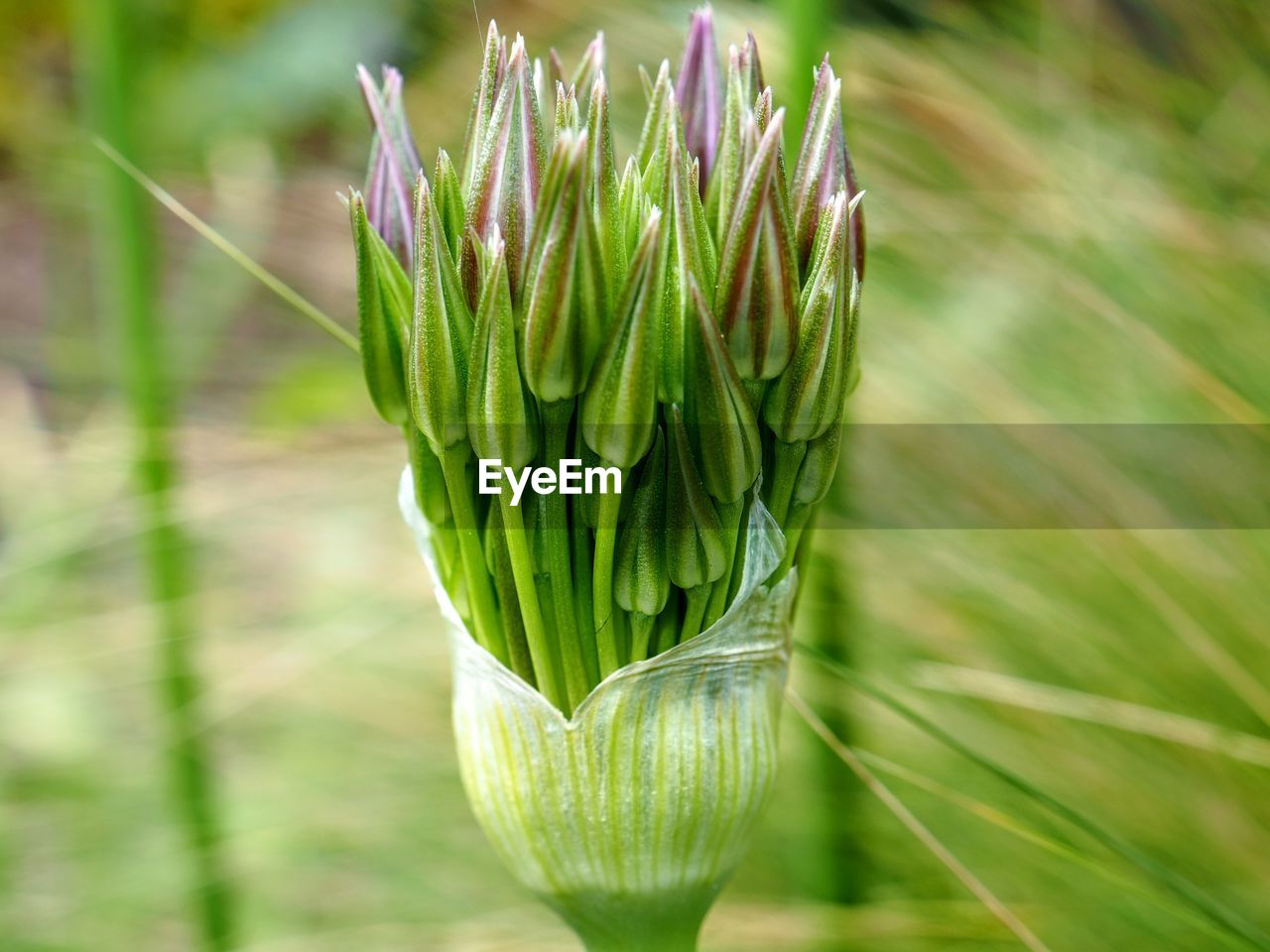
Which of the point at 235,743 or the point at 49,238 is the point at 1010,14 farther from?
the point at 49,238

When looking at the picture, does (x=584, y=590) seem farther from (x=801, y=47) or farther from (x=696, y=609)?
(x=801, y=47)

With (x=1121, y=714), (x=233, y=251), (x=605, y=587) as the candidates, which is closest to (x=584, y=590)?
(x=605, y=587)

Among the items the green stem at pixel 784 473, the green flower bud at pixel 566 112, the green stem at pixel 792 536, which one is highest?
the green flower bud at pixel 566 112

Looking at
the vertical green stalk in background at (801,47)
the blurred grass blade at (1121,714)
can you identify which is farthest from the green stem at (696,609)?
the blurred grass blade at (1121,714)

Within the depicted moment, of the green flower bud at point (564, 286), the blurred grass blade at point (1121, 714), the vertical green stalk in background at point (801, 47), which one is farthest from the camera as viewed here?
the blurred grass blade at point (1121, 714)

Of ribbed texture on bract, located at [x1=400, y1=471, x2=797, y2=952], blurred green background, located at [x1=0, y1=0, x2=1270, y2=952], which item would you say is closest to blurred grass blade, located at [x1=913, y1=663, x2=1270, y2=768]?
blurred green background, located at [x1=0, y1=0, x2=1270, y2=952]

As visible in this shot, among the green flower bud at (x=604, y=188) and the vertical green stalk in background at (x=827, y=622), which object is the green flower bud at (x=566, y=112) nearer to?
the green flower bud at (x=604, y=188)
